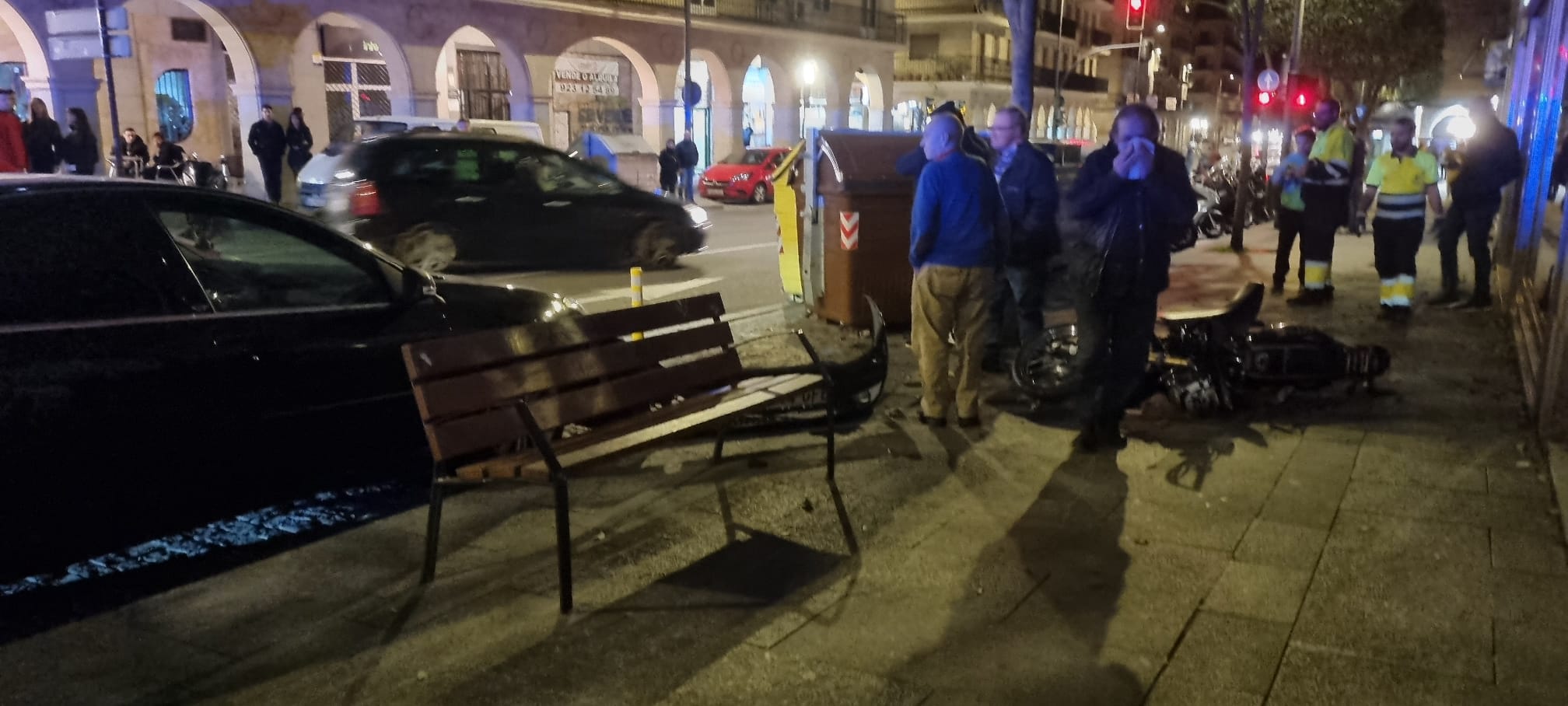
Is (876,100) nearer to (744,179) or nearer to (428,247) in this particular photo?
(744,179)

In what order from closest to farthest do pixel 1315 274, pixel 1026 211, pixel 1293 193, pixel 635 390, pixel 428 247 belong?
pixel 635 390 → pixel 1026 211 → pixel 1315 274 → pixel 1293 193 → pixel 428 247

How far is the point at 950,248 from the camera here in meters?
5.98

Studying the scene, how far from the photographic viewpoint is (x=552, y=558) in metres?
4.50

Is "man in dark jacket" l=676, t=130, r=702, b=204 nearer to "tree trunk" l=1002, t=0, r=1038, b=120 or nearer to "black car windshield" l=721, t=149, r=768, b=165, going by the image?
"black car windshield" l=721, t=149, r=768, b=165

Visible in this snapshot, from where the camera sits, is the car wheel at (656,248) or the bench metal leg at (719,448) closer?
the bench metal leg at (719,448)

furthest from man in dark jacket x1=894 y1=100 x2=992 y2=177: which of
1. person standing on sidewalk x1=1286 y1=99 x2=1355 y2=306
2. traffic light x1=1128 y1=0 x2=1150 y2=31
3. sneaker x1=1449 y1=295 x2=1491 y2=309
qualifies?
traffic light x1=1128 y1=0 x2=1150 y2=31

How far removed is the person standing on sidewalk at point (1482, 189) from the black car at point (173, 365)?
897 centimetres

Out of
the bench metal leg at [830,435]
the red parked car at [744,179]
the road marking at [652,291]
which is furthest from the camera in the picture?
the red parked car at [744,179]

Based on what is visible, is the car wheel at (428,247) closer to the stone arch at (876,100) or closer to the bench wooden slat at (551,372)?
the bench wooden slat at (551,372)

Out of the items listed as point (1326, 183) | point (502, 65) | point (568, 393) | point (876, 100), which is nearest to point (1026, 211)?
point (568, 393)

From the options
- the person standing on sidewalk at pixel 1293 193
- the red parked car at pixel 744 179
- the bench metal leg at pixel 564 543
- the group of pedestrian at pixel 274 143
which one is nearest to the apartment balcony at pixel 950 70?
the red parked car at pixel 744 179

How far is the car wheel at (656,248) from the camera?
544 inches

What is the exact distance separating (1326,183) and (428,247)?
8919mm

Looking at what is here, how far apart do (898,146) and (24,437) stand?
6.53m
